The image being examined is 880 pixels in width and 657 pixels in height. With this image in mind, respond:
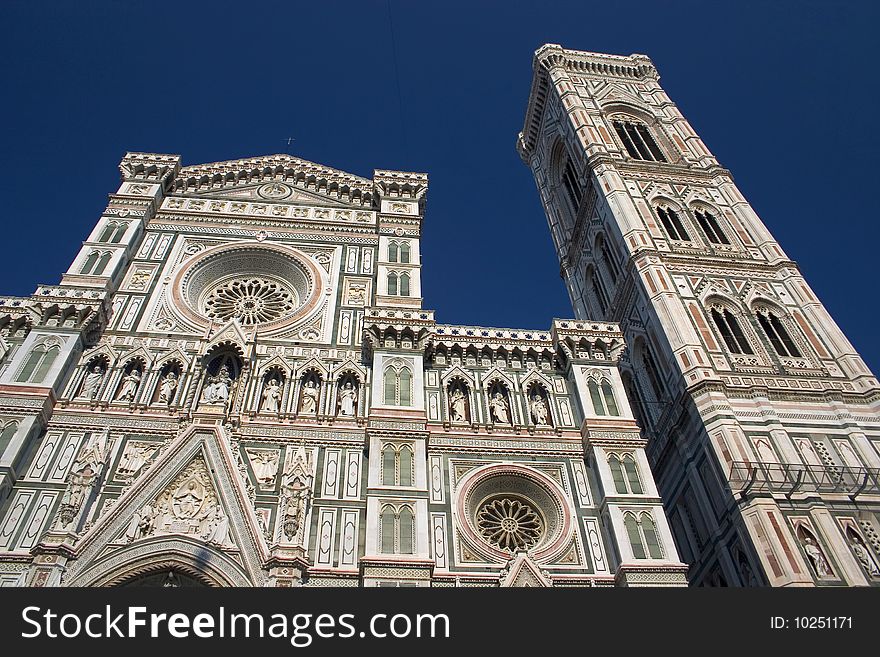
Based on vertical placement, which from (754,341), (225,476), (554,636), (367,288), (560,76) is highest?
(560,76)

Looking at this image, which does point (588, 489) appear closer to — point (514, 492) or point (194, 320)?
point (514, 492)

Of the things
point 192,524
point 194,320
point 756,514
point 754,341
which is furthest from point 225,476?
point 754,341

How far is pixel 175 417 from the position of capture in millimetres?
16078

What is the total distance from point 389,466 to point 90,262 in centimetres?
1045

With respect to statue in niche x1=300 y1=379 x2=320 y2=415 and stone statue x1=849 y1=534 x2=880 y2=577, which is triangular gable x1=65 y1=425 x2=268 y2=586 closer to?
statue in niche x1=300 y1=379 x2=320 y2=415

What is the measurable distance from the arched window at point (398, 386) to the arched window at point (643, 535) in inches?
209

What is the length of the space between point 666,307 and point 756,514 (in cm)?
714

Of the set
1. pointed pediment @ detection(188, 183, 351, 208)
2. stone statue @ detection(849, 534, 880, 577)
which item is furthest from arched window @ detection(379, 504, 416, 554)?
pointed pediment @ detection(188, 183, 351, 208)

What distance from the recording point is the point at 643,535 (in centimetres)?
1430

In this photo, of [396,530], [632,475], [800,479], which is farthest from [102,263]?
[800,479]

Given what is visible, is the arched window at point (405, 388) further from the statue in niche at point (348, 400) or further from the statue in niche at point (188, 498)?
the statue in niche at point (188, 498)

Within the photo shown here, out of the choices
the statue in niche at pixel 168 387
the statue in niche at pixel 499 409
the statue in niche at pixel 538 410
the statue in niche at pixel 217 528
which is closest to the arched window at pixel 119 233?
the statue in niche at pixel 168 387

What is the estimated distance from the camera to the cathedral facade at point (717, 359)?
15227mm

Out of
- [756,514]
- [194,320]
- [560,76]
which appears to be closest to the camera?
[756,514]
